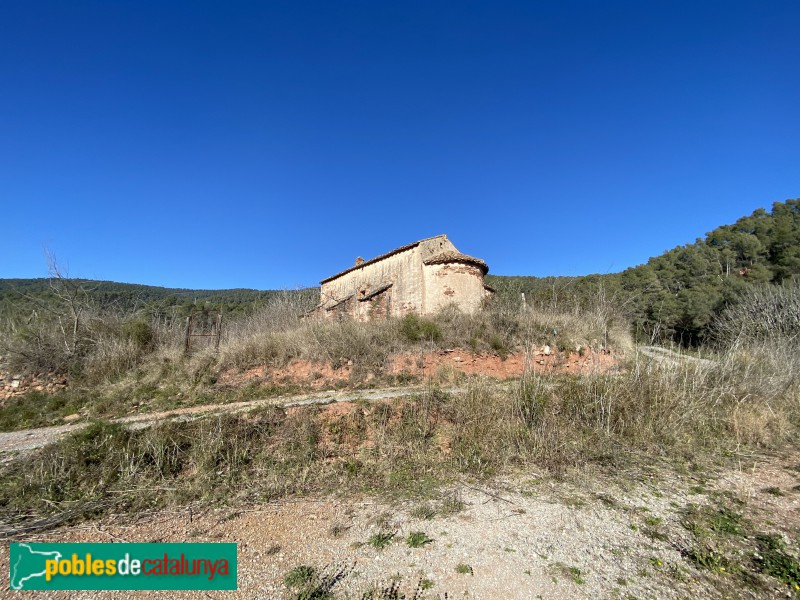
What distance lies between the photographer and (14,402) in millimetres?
10922

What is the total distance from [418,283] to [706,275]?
33.5 m

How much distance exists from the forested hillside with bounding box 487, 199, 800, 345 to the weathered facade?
7.41 ft

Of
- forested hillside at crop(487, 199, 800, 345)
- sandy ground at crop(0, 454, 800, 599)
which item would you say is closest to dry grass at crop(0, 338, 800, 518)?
sandy ground at crop(0, 454, 800, 599)

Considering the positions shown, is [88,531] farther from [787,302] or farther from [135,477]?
[787,302]

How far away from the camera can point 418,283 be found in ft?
65.2

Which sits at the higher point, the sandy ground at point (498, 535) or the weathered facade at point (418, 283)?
the weathered facade at point (418, 283)

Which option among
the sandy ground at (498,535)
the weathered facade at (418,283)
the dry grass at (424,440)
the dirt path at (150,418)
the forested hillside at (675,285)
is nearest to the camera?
the sandy ground at (498,535)

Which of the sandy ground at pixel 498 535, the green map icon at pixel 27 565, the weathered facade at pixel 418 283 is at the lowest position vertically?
the sandy ground at pixel 498 535

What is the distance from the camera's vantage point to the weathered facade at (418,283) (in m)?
18.9

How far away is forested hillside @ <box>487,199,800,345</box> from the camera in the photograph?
72.7 ft

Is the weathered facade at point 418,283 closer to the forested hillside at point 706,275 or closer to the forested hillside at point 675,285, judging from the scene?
the forested hillside at point 675,285

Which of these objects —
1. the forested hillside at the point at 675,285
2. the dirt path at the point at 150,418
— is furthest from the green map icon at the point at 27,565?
the forested hillside at the point at 675,285

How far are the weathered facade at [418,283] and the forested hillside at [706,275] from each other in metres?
2.26

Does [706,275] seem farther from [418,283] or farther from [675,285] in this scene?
[418,283]
